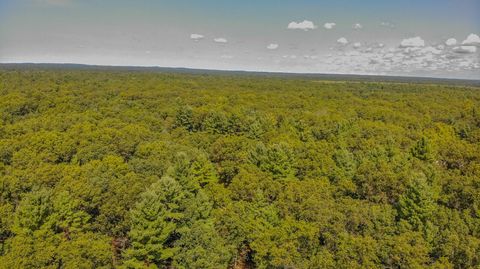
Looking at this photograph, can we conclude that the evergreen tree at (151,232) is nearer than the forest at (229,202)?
No

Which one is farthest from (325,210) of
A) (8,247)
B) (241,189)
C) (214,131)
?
(214,131)

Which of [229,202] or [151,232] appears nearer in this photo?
[151,232]

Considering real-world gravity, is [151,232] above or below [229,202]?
above

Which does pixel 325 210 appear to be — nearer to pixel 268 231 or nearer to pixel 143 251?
pixel 268 231

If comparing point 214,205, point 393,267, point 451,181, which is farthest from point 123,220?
point 451,181

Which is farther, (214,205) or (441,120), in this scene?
(441,120)

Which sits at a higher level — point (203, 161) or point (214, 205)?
point (203, 161)

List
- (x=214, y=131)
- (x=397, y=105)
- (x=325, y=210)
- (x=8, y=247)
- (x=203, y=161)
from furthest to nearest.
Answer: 1. (x=397, y=105)
2. (x=214, y=131)
3. (x=203, y=161)
4. (x=325, y=210)
5. (x=8, y=247)

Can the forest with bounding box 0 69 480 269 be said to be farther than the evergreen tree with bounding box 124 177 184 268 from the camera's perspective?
No

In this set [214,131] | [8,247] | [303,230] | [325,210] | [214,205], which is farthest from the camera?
[214,131]
